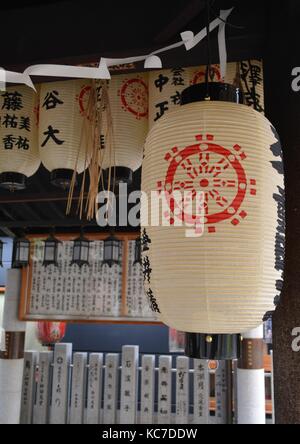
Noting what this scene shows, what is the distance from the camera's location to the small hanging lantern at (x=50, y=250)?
4949 millimetres

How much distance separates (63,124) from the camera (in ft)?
7.32

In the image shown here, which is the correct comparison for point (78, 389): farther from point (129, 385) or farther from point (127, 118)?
point (127, 118)

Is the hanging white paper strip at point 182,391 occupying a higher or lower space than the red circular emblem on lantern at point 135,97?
lower

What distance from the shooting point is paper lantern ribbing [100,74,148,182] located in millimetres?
2209

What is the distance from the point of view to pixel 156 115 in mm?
2115

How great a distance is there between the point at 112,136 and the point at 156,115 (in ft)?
0.76

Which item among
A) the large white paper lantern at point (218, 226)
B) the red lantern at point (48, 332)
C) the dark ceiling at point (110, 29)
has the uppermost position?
the dark ceiling at point (110, 29)

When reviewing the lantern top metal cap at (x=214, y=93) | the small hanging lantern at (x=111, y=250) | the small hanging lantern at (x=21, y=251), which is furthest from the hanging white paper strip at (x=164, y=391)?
the lantern top metal cap at (x=214, y=93)

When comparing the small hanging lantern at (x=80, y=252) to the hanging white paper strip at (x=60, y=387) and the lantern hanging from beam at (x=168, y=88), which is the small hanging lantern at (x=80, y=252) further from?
the lantern hanging from beam at (x=168, y=88)

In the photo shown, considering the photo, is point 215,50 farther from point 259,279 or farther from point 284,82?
point 259,279

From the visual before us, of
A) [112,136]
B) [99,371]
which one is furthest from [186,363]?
[112,136]

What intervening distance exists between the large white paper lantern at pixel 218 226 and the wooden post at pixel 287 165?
0.61 ft

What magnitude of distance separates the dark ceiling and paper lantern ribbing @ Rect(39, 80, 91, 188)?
0.28 meters

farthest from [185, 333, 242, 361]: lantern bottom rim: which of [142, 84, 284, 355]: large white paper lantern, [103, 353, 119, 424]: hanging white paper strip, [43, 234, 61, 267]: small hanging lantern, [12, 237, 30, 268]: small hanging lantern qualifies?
[103, 353, 119, 424]: hanging white paper strip
